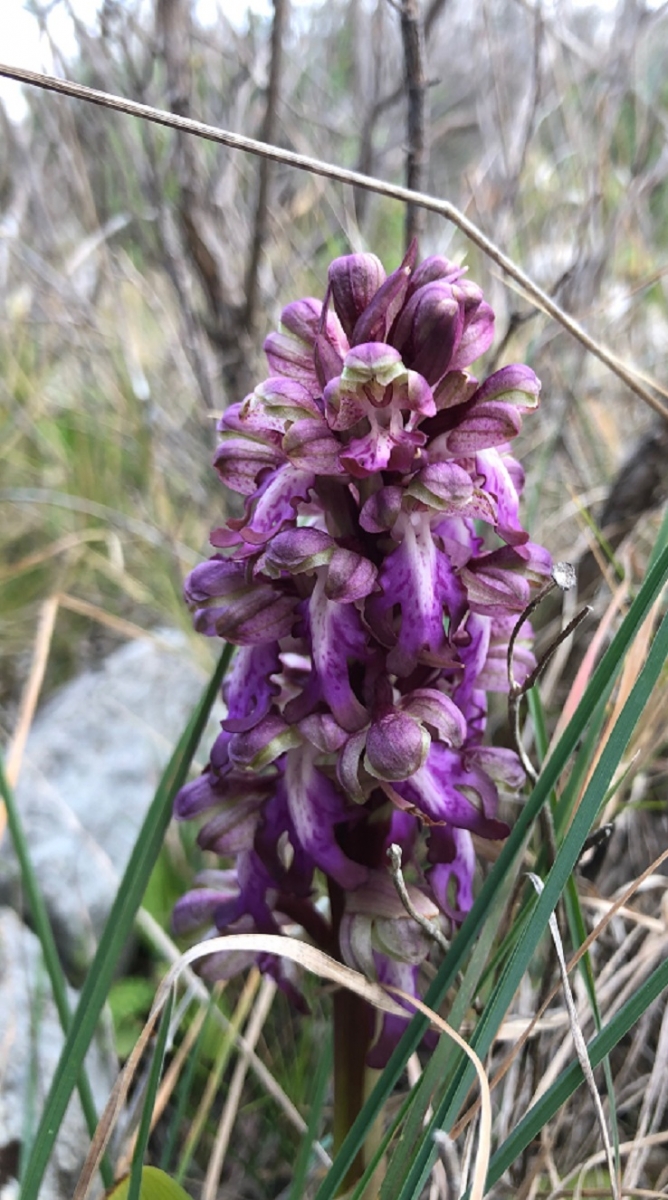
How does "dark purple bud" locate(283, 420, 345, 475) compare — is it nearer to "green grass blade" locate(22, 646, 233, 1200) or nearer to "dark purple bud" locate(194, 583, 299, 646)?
"dark purple bud" locate(194, 583, 299, 646)

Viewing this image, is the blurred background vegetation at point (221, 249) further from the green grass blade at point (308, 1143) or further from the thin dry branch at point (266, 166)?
the green grass blade at point (308, 1143)

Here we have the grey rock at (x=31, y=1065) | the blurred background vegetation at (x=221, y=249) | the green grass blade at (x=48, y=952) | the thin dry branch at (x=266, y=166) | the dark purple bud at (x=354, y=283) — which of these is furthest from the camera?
the blurred background vegetation at (x=221, y=249)

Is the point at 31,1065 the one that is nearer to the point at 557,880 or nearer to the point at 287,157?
the point at 557,880

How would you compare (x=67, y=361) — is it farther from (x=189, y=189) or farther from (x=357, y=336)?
(x=357, y=336)

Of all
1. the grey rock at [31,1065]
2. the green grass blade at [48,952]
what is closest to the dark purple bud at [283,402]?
the green grass blade at [48,952]

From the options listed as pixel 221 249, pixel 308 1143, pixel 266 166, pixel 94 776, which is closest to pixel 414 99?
pixel 266 166

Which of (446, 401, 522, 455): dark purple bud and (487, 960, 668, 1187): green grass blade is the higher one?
(446, 401, 522, 455): dark purple bud

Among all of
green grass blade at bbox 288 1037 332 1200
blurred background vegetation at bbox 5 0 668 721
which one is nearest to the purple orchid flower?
green grass blade at bbox 288 1037 332 1200
